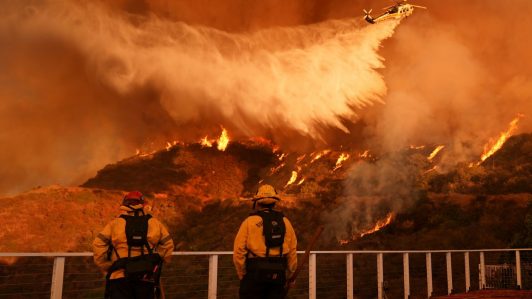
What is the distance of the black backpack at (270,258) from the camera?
4.93 m

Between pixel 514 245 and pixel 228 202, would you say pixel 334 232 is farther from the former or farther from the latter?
pixel 228 202

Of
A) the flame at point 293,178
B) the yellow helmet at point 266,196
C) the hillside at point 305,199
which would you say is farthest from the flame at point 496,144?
the yellow helmet at point 266,196

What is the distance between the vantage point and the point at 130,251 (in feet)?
15.3

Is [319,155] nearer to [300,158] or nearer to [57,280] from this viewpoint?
[300,158]

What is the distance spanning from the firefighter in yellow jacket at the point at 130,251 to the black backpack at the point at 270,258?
95cm

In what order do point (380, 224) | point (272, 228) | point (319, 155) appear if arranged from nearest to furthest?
point (272, 228), point (380, 224), point (319, 155)

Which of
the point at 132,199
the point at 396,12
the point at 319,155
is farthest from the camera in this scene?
the point at 319,155

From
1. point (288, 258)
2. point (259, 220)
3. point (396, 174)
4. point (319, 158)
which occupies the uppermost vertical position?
point (319, 158)

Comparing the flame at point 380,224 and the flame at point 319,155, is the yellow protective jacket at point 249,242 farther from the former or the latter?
the flame at point 319,155

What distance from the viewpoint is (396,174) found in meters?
64.1

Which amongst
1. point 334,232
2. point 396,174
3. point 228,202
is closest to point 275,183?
point 228,202

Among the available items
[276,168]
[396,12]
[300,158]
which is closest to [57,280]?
[396,12]

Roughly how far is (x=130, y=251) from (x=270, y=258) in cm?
136

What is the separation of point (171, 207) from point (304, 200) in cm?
2930
